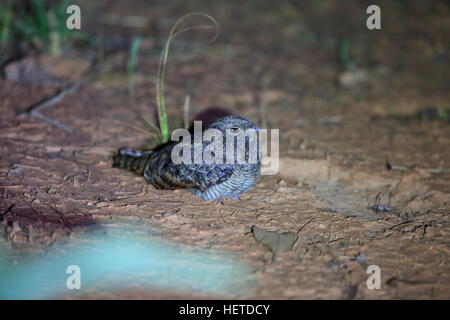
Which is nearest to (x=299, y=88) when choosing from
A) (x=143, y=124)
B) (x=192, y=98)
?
(x=192, y=98)

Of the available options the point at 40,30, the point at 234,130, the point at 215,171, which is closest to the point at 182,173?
the point at 215,171

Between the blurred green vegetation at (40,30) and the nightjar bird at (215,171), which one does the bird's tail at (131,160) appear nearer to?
the nightjar bird at (215,171)

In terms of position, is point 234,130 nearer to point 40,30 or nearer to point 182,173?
point 182,173

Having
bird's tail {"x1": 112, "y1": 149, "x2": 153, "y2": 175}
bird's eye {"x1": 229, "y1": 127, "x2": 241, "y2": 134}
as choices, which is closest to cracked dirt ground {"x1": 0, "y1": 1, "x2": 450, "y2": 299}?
bird's tail {"x1": 112, "y1": 149, "x2": 153, "y2": 175}

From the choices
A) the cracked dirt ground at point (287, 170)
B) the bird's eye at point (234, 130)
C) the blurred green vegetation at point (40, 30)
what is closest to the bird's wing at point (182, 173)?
the cracked dirt ground at point (287, 170)

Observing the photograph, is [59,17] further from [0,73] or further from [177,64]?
[177,64]

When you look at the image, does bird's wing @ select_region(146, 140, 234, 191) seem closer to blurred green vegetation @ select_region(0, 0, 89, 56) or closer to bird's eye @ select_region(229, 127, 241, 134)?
bird's eye @ select_region(229, 127, 241, 134)
